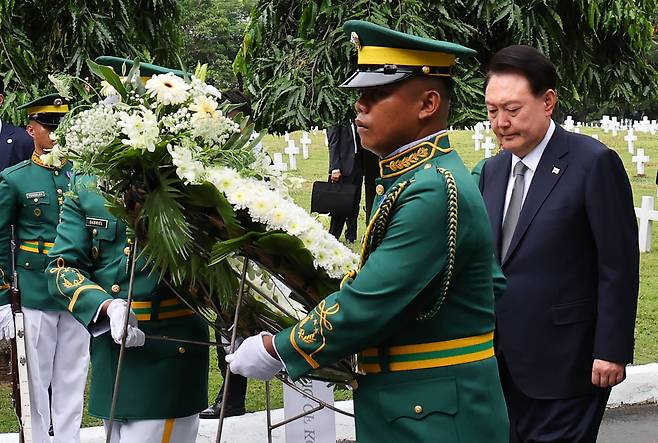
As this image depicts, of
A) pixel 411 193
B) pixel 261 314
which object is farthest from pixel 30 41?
pixel 411 193

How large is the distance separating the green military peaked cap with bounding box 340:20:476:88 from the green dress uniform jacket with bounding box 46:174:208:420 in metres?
1.26

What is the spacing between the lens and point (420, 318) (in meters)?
2.81

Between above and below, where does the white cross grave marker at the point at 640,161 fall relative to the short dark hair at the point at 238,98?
below

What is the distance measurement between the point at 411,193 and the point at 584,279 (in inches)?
54.7

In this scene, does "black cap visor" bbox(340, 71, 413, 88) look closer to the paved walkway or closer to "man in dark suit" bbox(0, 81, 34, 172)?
the paved walkway

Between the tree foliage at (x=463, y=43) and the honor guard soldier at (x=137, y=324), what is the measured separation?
3.65 ft

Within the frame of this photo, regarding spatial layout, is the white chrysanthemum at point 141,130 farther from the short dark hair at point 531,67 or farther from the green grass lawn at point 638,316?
the short dark hair at point 531,67

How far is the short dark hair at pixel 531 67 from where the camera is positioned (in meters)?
3.94

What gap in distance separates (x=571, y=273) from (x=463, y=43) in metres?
1.53

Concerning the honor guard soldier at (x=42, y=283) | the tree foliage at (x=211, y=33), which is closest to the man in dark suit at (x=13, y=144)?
the honor guard soldier at (x=42, y=283)

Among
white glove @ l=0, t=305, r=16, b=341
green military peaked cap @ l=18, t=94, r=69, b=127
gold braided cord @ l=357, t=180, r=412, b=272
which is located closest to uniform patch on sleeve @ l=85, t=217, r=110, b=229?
gold braided cord @ l=357, t=180, r=412, b=272

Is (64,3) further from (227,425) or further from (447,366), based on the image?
(447,366)

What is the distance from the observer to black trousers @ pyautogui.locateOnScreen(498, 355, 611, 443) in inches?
153

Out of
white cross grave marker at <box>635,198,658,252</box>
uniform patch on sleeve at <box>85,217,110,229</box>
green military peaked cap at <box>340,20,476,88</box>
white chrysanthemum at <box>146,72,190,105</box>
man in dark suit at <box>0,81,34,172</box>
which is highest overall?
green military peaked cap at <box>340,20,476,88</box>
